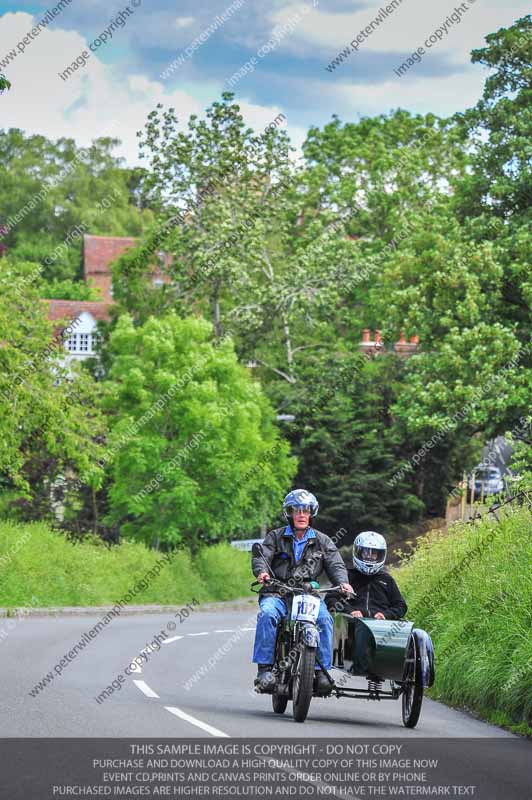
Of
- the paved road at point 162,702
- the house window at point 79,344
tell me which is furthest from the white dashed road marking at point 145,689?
the house window at point 79,344

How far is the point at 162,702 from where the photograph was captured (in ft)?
45.7

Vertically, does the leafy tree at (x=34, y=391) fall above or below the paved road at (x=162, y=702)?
above

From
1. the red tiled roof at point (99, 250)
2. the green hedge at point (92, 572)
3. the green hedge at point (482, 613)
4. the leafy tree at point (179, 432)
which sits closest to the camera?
the green hedge at point (482, 613)

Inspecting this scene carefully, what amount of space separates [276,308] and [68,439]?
17.9 meters

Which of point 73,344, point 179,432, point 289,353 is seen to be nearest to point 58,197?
point 73,344

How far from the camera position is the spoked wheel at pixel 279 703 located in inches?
509

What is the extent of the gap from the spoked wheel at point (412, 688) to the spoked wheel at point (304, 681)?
1014 mm

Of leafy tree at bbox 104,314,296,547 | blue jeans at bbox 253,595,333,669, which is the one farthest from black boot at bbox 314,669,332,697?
leafy tree at bbox 104,314,296,547

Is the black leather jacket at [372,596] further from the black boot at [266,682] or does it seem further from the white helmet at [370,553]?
the black boot at [266,682]

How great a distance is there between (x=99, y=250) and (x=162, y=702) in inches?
2989

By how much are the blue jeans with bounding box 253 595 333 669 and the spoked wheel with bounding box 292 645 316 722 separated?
1.31 feet

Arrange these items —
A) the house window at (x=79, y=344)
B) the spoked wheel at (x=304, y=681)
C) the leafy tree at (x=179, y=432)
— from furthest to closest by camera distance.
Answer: the house window at (x=79, y=344) < the leafy tree at (x=179, y=432) < the spoked wheel at (x=304, y=681)

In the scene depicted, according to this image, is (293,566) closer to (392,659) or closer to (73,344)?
(392,659)

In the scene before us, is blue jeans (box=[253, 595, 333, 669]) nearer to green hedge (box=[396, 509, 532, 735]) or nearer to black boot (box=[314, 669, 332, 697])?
black boot (box=[314, 669, 332, 697])
